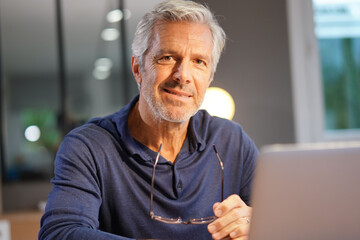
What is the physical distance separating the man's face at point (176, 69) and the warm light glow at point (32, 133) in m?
2.76

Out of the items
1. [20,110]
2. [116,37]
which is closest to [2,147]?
[20,110]

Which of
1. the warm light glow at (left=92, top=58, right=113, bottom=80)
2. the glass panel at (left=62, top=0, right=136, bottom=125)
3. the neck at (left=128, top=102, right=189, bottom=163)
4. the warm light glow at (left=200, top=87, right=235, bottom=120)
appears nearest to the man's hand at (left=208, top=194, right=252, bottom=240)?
the neck at (left=128, top=102, right=189, bottom=163)

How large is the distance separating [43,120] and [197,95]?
2819 millimetres

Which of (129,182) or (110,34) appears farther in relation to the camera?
(110,34)

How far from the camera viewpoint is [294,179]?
709 millimetres

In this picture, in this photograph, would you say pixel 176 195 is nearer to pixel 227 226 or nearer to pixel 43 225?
pixel 227 226

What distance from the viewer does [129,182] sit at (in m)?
1.44

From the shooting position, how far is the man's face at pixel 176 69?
1516mm

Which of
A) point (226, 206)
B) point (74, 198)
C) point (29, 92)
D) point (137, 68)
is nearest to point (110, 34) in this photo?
point (29, 92)

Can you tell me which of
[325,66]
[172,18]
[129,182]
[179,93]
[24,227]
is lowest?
[24,227]

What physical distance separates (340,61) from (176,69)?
3.21m

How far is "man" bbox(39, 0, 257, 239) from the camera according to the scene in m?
1.42

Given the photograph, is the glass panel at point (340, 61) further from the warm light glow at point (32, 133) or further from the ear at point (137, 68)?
the ear at point (137, 68)

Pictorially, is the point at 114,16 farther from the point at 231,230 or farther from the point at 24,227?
the point at 231,230
